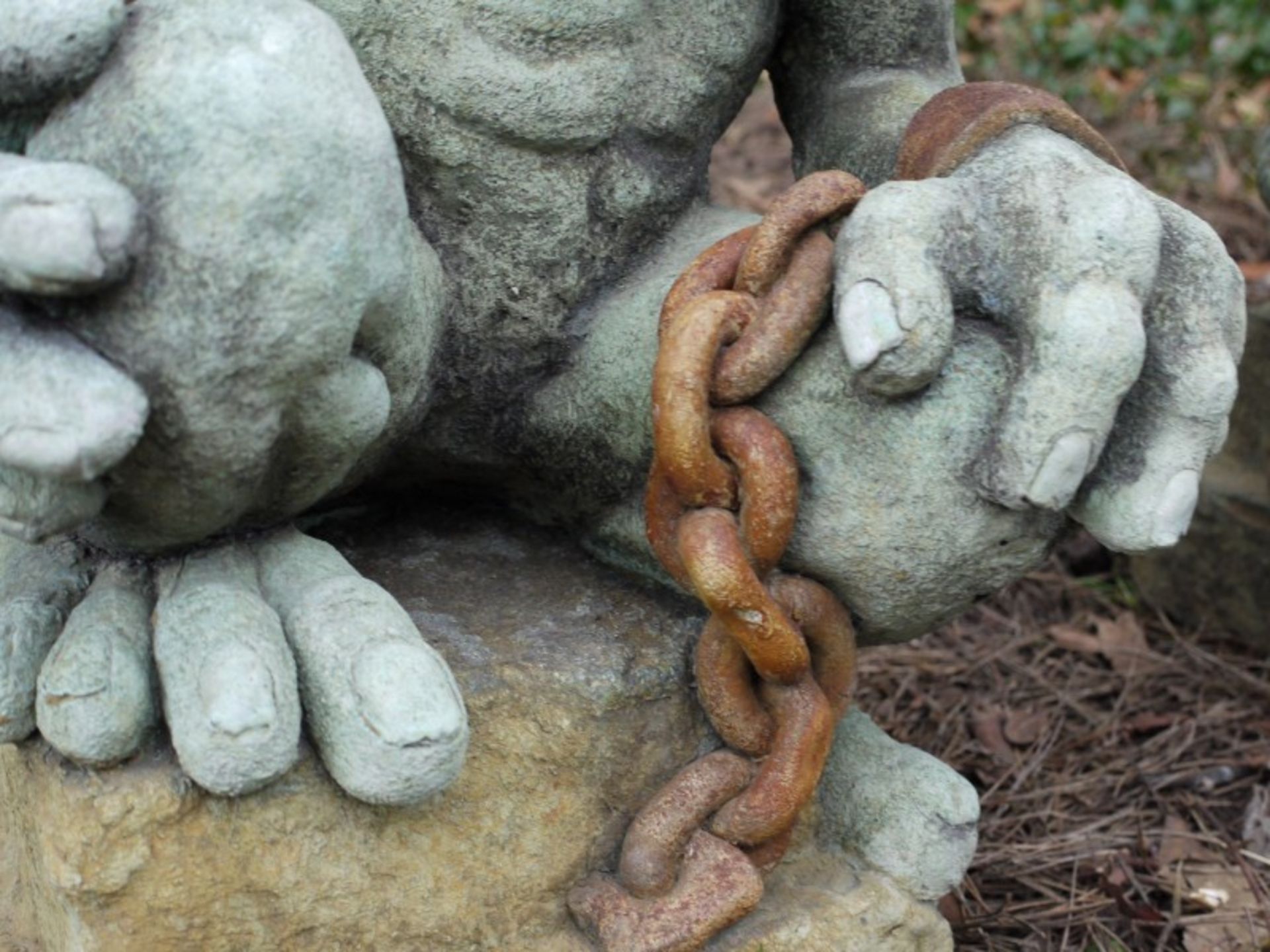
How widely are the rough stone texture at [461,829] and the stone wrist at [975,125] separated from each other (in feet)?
1.23

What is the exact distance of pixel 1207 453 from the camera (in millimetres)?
1073

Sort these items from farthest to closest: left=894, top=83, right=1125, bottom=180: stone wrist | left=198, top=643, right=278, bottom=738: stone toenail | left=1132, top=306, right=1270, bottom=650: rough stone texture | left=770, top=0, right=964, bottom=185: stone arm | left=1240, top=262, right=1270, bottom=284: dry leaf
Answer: left=1240, top=262, right=1270, bottom=284: dry leaf < left=1132, top=306, right=1270, bottom=650: rough stone texture < left=770, top=0, right=964, bottom=185: stone arm < left=894, top=83, right=1125, bottom=180: stone wrist < left=198, top=643, right=278, bottom=738: stone toenail

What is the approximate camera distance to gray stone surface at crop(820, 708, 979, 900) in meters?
Result: 1.23

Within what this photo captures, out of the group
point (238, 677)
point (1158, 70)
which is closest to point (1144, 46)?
point (1158, 70)

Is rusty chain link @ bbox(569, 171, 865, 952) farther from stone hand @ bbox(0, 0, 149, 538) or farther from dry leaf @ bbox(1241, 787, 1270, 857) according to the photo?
dry leaf @ bbox(1241, 787, 1270, 857)

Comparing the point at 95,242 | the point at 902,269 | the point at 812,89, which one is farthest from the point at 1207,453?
the point at 95,242

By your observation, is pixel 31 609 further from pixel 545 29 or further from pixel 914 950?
pixel 914 950

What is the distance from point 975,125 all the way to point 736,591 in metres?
0.35

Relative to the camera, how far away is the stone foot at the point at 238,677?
1.01 m

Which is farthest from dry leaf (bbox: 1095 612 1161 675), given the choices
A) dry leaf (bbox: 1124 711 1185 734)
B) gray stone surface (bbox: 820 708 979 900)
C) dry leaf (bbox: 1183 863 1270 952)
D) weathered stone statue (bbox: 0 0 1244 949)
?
weathered stone statue (bbox: 0 0 1244 949)

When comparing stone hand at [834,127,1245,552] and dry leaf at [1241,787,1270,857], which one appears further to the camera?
dry leaf at [1241,787,1270,857]

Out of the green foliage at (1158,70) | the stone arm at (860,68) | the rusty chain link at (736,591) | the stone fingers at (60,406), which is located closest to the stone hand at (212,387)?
the stone fingers at (60,406)

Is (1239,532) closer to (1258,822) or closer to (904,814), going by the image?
(1258,822)

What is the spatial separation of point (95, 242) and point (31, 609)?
1.12 ft
